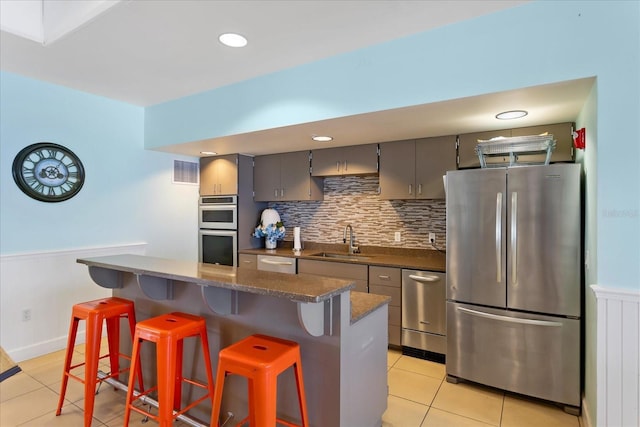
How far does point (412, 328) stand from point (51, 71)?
389 centimetres

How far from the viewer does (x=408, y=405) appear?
2410 mm

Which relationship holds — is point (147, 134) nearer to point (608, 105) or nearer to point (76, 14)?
point (76, 14)

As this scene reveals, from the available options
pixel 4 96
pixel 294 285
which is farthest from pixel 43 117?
pixel 294 285

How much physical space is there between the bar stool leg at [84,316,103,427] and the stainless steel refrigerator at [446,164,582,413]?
249cm

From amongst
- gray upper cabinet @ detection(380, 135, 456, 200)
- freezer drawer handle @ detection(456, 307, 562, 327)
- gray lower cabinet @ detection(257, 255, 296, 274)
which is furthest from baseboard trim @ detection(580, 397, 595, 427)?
gray lower cabinet @ detection(257, 255, 296, 274)

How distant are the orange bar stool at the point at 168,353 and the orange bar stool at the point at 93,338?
310 millimetres

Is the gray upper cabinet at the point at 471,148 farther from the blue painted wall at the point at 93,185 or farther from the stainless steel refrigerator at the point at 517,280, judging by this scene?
the blue painted wall at the point at 93,185

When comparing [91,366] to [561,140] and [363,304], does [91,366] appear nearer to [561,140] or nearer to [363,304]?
[363,304]

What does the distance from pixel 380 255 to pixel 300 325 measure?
7.39 feet

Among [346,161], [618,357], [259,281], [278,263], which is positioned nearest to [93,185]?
[278,263]

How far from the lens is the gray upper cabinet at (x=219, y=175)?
4312 millimetres

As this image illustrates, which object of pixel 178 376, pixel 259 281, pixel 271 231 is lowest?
pixel 178 376

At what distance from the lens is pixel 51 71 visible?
2908mm

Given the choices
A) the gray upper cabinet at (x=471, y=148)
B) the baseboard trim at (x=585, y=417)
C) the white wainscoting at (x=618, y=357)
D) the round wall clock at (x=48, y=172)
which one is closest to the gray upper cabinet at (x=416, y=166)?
the gray upper cabinet at (x=471, y=148)
